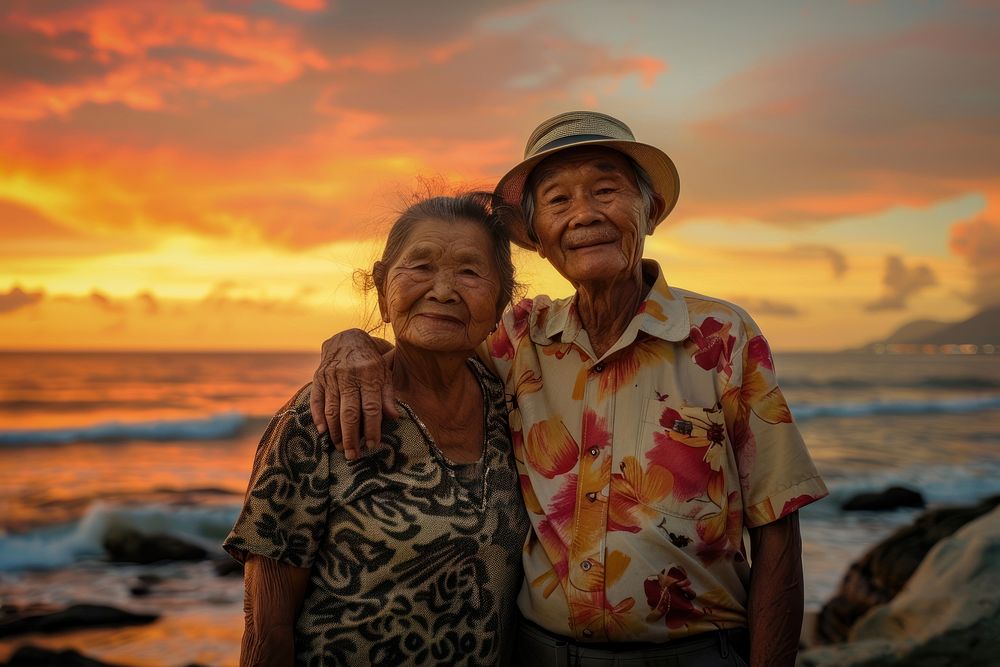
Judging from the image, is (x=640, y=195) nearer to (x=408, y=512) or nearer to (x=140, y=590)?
(x=408, y=512)

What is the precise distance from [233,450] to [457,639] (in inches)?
736

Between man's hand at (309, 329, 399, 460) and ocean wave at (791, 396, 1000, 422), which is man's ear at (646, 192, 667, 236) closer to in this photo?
man's hand at (309, 329, 399, 460)

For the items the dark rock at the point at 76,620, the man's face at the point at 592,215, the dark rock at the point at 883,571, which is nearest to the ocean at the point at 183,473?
the dark rock at the point at 76,620

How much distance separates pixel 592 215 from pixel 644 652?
1518mm

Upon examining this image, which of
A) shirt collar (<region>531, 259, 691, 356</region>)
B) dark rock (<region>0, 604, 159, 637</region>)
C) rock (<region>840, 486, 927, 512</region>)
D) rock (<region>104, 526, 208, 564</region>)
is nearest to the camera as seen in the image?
shirt collar (<region>531, 259, 691, 356</region>)

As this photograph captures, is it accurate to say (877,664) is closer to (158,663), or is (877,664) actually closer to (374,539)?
(374,539)

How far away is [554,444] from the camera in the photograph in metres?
2.93

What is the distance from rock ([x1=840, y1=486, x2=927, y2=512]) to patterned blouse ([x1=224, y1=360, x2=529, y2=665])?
11.8 meters

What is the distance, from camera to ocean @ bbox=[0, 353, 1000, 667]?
8414 mm

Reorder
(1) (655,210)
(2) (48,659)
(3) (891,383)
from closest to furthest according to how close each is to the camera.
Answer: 1. (1) (655,210)
2. (2) (48,659)
3. (3) (891,383)

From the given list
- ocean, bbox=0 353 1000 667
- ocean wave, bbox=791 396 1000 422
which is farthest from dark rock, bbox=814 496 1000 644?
ocean wave, bbox=791 396 1000 422

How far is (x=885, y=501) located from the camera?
13.1m

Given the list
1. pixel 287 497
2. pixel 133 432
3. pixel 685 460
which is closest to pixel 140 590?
pixel 287 497

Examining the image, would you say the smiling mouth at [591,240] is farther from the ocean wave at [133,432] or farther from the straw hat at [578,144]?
the ocean wave at [133,432]
